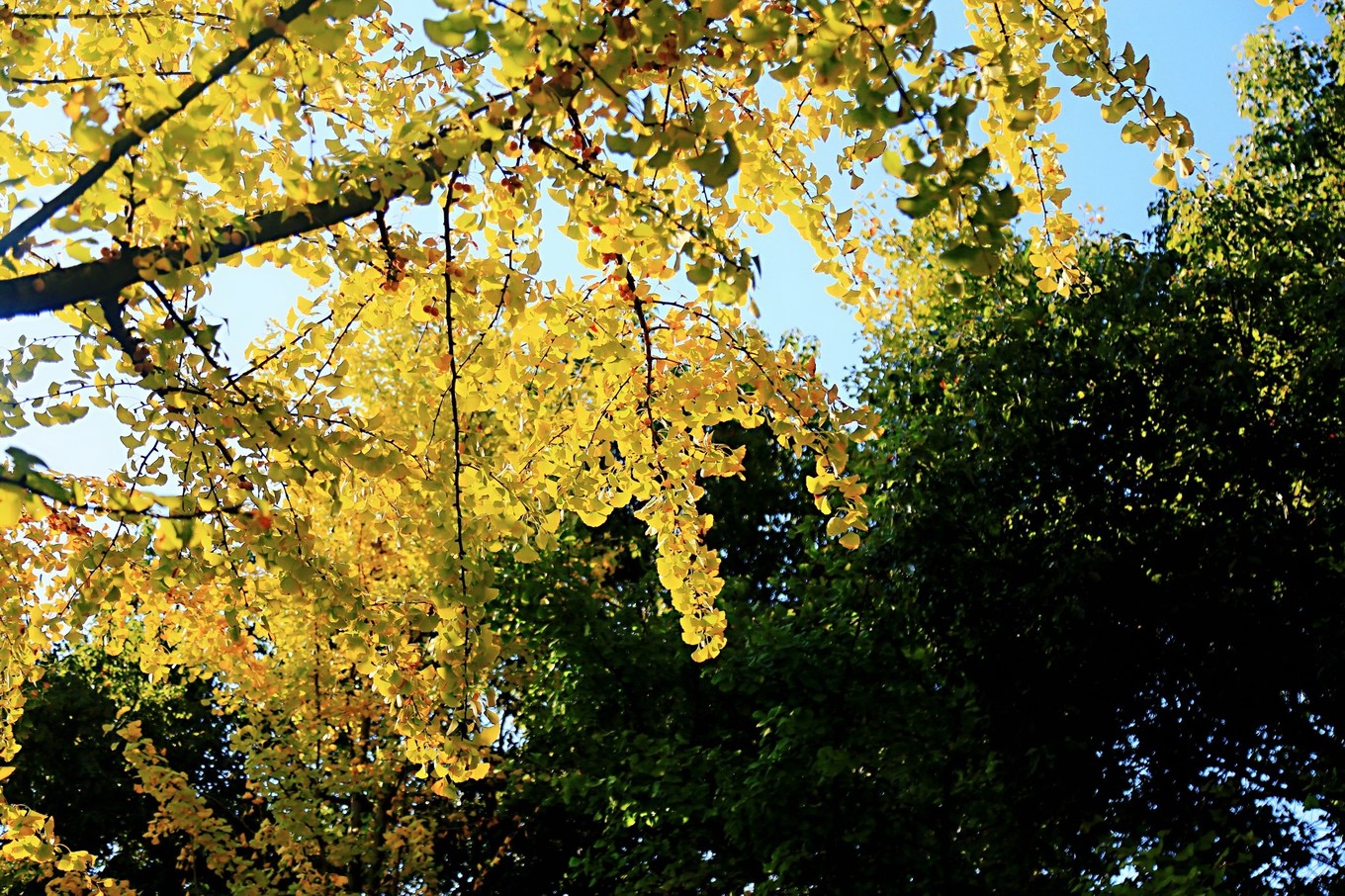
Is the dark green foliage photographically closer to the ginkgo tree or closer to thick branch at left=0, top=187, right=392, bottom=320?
the ginkgo tree

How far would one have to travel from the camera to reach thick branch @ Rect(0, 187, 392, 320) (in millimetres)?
2162

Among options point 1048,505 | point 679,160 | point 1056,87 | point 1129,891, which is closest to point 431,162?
point 679,160

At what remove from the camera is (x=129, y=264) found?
7.23 feet

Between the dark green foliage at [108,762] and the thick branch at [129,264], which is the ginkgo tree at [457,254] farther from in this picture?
the dark green foliage at [108,762]

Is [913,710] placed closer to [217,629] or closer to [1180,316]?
[1180,316]

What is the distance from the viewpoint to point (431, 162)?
2.10 metres

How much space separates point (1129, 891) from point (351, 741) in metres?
7.00

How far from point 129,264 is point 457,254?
78 centimetres

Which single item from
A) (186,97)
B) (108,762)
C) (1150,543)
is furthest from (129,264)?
(108,762)

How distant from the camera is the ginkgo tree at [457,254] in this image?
190cm

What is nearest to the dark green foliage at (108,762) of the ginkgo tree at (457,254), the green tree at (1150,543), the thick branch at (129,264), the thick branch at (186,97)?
the green tree at (1150,543)

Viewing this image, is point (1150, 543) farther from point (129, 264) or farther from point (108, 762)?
point (108, 762)

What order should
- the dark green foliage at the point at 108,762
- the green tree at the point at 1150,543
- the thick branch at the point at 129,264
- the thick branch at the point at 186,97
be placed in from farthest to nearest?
the dark green foliage at the point at 108,762, the green tree at the point at 1150,543, the thick branch at the point at 129,264, the thick branch at the point at 186,97

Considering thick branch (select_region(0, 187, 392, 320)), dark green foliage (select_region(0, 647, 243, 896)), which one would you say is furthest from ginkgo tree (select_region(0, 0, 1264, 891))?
dark green foliage (select_region(0, 647, 243, 896))
